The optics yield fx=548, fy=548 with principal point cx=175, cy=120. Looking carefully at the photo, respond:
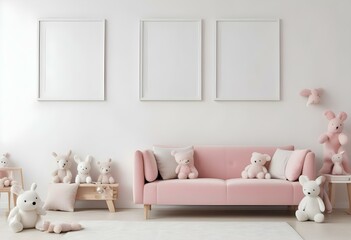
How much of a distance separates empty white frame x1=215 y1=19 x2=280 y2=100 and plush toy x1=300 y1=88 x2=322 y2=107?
13.9 inches

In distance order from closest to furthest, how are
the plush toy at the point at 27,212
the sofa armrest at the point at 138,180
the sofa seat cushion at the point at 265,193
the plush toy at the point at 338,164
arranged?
1. the plush toy at the point at 27,212
2. the sofa seat cushion at the point at 265,193
3. the sofa armrest at the point at 138,180
4. the plush toy at the point at 338,164

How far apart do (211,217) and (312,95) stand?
1.84 m

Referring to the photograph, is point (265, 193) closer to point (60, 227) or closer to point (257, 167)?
point (257, 167)

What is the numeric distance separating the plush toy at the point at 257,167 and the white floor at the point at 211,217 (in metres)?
0.44

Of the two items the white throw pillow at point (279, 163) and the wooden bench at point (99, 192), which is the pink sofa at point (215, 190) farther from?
the wooden bench at point (99, 192)

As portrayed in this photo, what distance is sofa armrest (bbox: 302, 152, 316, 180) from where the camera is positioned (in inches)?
222

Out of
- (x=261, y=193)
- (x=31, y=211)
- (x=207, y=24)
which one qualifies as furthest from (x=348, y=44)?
(x=31, y=211)

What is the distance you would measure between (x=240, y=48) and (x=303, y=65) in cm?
76

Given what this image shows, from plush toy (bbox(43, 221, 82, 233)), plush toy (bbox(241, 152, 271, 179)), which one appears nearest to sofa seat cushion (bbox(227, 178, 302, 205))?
plush toy (bbox(241, 152, 271, 179))

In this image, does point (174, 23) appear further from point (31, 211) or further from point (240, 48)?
point (31, 211)

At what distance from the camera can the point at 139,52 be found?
642 centimetres

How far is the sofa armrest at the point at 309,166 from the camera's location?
564 centimetres

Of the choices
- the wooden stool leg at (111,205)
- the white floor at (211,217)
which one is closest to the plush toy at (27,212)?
the white floor at (211,217)

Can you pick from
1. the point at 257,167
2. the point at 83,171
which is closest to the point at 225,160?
the point at 257,167
